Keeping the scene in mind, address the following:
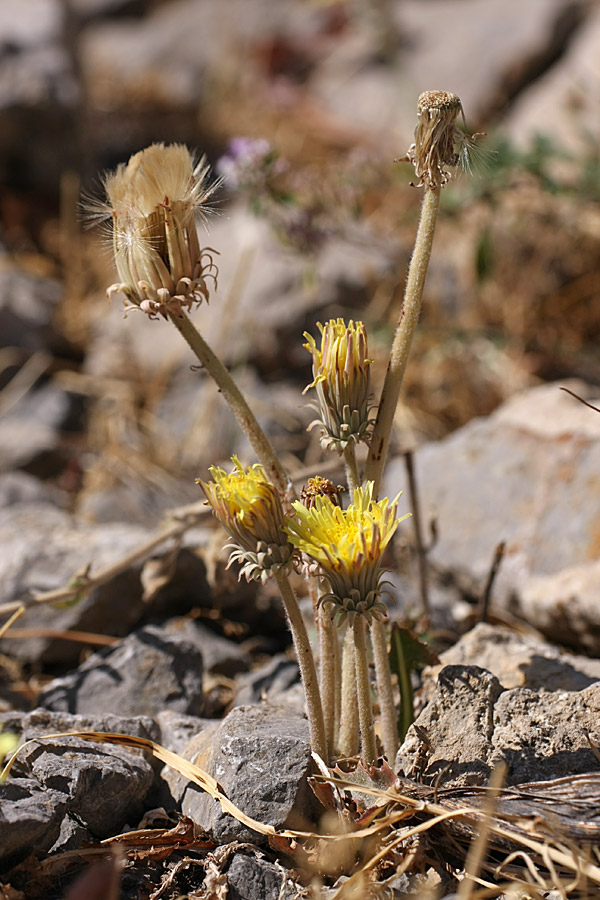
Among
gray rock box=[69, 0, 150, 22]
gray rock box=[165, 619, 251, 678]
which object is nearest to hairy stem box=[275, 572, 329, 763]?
gray rock box=[165, 619, 251, 678]

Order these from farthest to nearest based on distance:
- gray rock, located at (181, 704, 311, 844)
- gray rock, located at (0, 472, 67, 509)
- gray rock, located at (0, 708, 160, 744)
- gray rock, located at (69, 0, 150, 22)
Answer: gray rock, located at (69, 0, 150, 22)
gray rock, located at (0, 472, 67, 509)
gray rock, located at (0, 708, 160, 744)
gray rock, located at (181, 704, 311, 844)

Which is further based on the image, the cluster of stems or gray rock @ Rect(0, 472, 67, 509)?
gray rock @ Rect(0, 472, 67, 509)

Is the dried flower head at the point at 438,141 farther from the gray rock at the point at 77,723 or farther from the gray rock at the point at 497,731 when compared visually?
the gray rock at the point at 77,723

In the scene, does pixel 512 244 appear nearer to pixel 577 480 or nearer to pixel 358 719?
pixel 577 480

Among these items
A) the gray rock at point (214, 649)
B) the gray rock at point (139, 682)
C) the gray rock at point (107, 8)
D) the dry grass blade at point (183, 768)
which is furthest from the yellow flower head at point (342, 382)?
the gray rock at point (107, 8)

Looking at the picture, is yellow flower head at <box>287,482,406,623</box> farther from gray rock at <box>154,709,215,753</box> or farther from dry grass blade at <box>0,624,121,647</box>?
dry grass blade at <box>0,624,121,647</box>

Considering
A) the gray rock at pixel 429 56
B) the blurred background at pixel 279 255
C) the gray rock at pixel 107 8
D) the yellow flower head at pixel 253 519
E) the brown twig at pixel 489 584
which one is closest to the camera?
the yellow flower head at pixel 253 519

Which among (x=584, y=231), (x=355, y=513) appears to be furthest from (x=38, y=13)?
(x=355, y=513)
